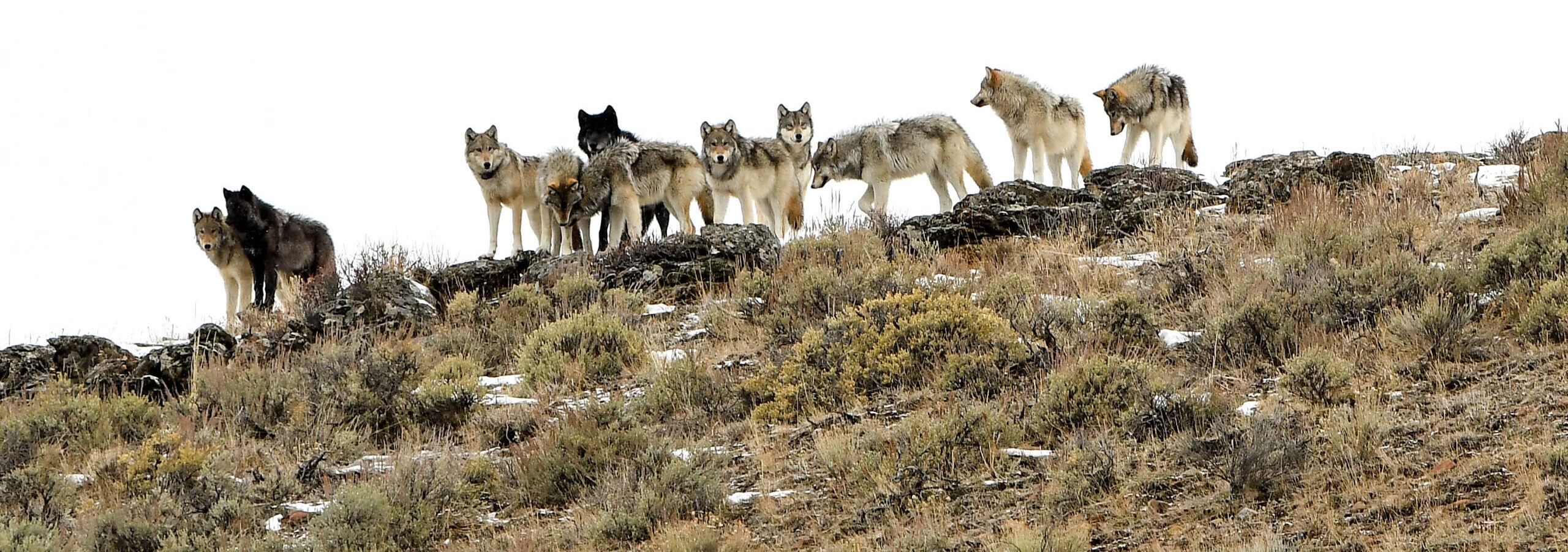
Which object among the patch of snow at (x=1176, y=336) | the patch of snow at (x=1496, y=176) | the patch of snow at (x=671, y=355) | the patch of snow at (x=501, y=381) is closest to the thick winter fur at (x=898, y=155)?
the patch of snow at (x=1496, y=176)

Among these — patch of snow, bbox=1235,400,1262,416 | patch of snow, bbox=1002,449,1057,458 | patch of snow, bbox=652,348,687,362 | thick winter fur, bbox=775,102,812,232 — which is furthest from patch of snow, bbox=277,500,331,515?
thick winter fur, bbox=775,102,812,232

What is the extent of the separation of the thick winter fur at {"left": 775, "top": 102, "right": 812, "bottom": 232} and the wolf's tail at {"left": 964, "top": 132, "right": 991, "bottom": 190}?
195cm

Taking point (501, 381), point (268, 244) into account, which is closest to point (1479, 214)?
point (501, 381)

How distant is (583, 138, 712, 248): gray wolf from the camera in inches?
631

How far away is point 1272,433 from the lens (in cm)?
740

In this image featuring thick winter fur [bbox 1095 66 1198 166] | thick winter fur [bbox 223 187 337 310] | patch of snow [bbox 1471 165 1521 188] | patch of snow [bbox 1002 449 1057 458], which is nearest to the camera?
patch of snow [bbox 1002 449 1057 458]

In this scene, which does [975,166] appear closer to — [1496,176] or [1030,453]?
[1496,176]

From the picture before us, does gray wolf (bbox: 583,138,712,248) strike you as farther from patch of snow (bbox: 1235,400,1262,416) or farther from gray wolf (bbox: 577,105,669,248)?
patch of snow (bbox: 1235,400,1262,416)

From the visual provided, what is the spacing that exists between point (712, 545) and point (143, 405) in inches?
240

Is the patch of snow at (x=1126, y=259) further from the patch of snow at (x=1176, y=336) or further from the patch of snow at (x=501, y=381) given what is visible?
the patch of snow at (x=501, y=381)

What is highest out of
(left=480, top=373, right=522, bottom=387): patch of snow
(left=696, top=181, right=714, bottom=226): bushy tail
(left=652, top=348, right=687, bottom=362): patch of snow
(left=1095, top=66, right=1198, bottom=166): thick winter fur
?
(left=1095, top=66, right=1198, bottom=166): thick winter fur

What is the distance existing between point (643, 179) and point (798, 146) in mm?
2078

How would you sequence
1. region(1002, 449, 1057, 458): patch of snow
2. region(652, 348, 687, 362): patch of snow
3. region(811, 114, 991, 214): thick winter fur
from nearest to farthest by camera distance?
region(1002, 449, 1057, 458): patch of snow
region(652, 348, 687, 362): patch of snow
region(811, 114, 991, 214): thick winter fur

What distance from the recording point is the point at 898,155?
55.8 ft
